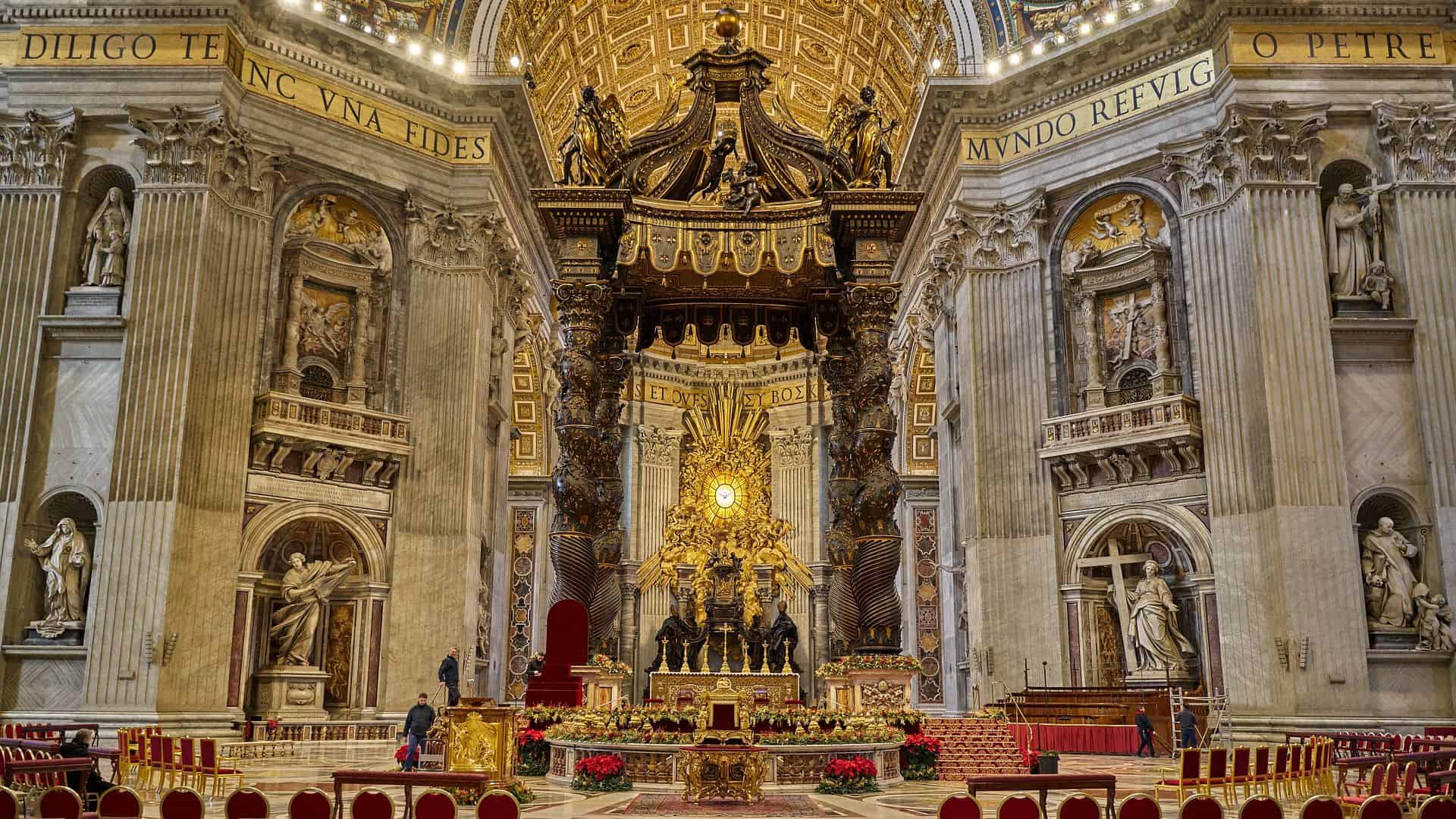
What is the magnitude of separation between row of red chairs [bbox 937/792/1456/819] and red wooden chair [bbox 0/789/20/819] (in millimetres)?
4126

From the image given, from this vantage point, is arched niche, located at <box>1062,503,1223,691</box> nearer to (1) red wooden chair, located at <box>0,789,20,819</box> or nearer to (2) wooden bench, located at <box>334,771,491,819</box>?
(2) wooden bench, located at <box>334,771,491,819</box>

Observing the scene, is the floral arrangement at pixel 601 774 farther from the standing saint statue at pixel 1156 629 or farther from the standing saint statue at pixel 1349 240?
the standing saint statue at pixel 1349 240

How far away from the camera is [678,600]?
26172mm

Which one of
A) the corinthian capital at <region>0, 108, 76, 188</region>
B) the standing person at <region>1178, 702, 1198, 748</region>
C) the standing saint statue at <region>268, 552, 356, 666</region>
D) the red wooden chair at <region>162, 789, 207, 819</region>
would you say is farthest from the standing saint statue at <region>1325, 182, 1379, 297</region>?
the corinthian capital at <region>0, 108, 76, 188</region>

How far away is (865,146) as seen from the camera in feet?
41.7

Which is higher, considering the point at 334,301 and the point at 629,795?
the point at 334,301

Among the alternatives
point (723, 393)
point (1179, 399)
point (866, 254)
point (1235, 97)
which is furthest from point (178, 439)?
point (723, 393)

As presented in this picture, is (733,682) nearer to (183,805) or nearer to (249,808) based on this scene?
(183,805)

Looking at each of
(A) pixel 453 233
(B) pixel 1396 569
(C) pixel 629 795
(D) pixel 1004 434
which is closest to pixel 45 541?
(A) pixel 453 233

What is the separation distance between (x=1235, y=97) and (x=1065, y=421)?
4.92m

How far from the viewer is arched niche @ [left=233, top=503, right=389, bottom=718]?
15.8 meters

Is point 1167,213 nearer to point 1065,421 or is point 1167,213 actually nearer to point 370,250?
point 1065,421

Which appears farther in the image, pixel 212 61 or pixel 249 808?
pixel 212 61

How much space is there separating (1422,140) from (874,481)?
372 inches
